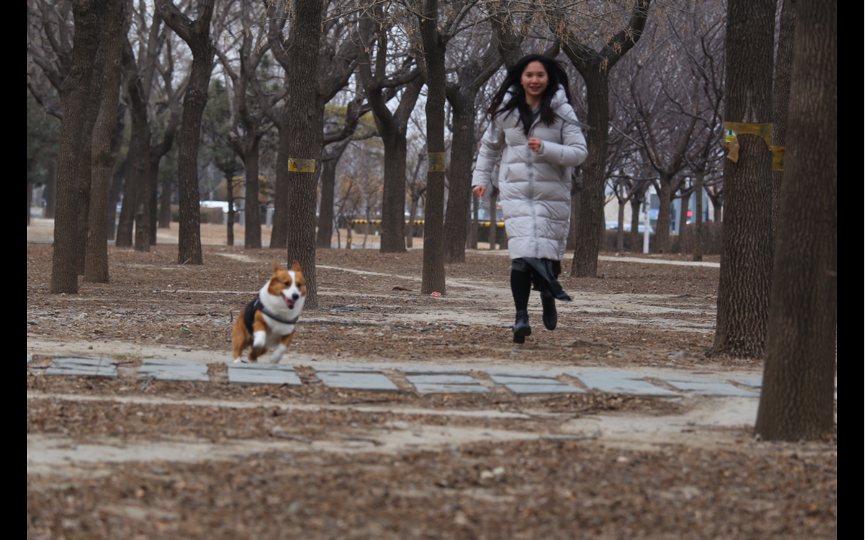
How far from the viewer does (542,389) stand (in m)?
5.89

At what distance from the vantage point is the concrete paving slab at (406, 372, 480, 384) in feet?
19.9

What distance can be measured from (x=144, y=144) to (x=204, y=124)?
50.2ft

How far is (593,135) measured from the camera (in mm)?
17969

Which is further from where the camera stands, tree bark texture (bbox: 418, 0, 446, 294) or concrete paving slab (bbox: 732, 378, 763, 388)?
tree bark texture (bbox: 418, 0, 446, 294)

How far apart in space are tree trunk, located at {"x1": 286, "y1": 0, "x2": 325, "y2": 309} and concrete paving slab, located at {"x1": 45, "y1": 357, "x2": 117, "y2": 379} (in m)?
3.84

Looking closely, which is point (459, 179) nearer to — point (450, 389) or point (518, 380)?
point (518, 380)

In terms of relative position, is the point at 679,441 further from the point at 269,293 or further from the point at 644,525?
the point at 269,293

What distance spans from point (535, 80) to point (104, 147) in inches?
352

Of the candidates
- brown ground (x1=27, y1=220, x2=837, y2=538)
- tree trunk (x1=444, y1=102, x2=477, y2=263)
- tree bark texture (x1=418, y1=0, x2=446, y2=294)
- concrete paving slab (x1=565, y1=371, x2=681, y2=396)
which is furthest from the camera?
tree trunk (x1=444, y1=102, x2=477, y2=263)

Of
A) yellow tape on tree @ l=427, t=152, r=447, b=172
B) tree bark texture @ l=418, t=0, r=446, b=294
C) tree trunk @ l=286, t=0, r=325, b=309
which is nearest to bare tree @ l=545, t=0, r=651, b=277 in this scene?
tree bark texture @ l=418, t=0, r=446, b=294

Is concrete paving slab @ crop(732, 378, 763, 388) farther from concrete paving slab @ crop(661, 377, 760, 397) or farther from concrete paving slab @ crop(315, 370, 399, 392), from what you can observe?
concrete paving slab @ crop(315, 370, 399, 392)

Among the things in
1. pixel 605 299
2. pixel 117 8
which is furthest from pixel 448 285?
pixel 117 8

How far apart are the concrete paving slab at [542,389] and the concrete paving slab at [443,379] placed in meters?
0.28

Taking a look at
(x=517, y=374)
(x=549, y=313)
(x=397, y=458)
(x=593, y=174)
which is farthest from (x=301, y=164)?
(x=593, y=174)
